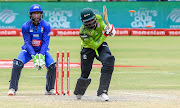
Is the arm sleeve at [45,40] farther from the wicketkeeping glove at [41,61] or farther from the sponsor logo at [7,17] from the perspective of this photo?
the sponsor logo at [7,17]

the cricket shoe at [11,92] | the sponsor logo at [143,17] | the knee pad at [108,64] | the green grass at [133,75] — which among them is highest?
the knee pad at [108,64]

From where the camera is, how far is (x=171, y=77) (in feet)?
54.3

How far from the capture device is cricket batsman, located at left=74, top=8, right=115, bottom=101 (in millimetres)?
10742

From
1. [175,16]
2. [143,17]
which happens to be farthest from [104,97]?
[175,16]

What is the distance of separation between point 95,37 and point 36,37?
168 cm

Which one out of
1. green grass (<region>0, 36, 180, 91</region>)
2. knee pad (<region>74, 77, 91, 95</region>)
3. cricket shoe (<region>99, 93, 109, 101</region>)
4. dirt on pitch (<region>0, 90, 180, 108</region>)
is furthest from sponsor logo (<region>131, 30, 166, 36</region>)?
cricket shoe (<region>99, 93, 109, 101</region>)

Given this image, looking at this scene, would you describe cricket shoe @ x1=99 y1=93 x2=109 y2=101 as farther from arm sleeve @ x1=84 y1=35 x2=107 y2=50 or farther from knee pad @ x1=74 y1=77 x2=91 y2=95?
arm sleeve @ x1=84 y1=35 x2=107 y2=50

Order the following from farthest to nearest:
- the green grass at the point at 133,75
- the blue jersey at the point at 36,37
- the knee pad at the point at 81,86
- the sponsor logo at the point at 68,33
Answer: the sponsor logo at the point at 68,33 < the green grass at the point at 133,75 < the blue jersey at the point at 36,37 < the knee pad at the point at 81,86

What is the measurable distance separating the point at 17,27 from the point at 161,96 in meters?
34.6

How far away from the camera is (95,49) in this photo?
10953mm

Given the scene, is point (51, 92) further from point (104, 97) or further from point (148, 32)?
point (148, 32)

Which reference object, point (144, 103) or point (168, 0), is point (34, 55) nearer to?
point (144, 103)

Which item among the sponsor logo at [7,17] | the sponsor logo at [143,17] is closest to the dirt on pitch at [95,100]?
the sponsor logo at [7,17]

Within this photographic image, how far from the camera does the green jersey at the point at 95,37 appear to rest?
10.8 m
